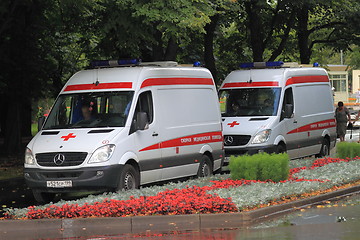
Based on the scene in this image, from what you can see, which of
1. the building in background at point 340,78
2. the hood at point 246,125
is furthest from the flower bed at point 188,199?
the building in background at point 340,78

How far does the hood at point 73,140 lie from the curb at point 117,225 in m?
2.74

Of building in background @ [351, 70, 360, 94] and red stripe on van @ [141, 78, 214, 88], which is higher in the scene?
red stripe on van @ [141, 78, 214, 88]

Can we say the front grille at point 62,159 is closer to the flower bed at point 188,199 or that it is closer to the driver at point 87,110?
the flower bed at point 188,199

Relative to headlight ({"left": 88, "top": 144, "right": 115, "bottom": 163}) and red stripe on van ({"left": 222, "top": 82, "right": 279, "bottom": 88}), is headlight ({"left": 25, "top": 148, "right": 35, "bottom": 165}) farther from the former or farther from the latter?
red stripe on van ({"left": 222, "top": 82, "right": 279, "bottom": 88})

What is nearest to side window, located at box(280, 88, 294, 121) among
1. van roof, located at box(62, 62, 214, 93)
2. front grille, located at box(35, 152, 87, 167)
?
van roof, located at box(62, 62, 214, 93)

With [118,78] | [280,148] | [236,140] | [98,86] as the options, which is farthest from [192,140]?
[280,148]

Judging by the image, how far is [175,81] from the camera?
16641 millimetres

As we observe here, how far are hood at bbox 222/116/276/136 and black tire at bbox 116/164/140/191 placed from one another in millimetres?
5437

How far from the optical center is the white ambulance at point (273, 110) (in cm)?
1972

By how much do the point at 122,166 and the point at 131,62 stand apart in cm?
287

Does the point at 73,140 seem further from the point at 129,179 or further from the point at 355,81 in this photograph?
the point at 355,81

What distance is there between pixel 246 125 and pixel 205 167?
106 inches

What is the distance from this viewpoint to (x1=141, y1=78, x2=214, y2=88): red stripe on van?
51.3 feet

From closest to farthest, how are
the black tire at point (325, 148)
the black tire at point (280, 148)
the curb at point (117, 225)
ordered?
the curb at point (117, 225) → the black tire at point (280, 148) → the black tire at point (325, 148)
